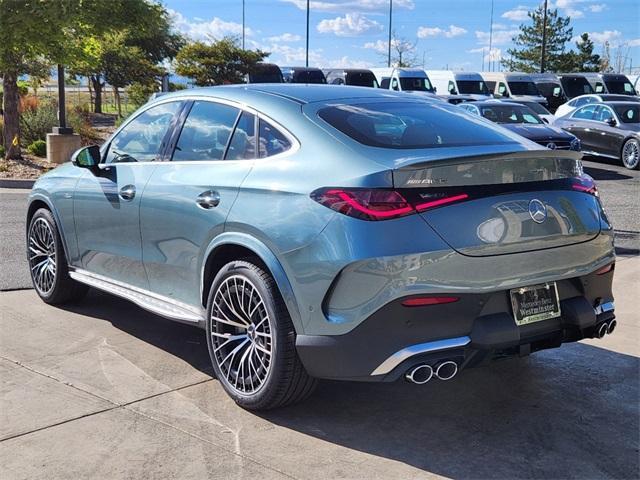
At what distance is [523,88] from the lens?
32.6 m

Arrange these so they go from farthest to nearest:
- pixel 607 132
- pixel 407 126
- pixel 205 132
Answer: pixel 607 132 → pixel 205 132 → pixel 407 126

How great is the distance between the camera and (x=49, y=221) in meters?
5.98

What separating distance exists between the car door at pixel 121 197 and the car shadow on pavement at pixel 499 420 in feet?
5.45

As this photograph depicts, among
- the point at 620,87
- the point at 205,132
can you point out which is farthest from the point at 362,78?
the point at 205,132

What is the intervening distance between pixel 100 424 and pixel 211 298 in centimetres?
89

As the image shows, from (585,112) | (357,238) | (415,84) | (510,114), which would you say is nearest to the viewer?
(357,238)

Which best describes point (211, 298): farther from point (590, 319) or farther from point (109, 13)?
point (109, 13)

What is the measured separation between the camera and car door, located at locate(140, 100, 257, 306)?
4.29 metres

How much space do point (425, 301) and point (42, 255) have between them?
12.6 feet

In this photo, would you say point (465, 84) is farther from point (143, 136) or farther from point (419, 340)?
point (419, 340)

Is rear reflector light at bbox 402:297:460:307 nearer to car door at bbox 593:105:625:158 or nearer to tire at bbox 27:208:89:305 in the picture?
tire at bbox 27:208:89:305

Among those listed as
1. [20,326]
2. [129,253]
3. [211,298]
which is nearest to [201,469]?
[211,298]

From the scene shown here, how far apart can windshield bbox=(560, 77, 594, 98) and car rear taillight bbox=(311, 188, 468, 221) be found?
32.9 m

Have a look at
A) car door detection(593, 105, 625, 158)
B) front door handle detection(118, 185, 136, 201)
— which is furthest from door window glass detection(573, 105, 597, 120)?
front door handle detection(118, 185, 136, 201)
